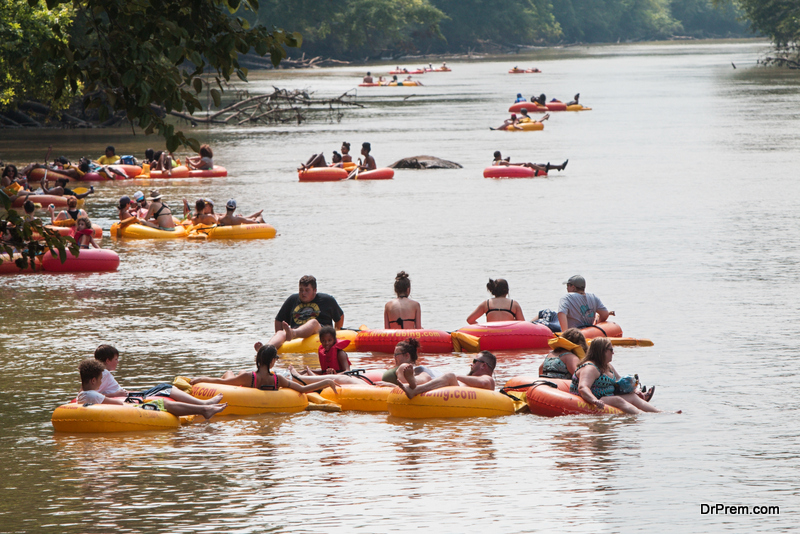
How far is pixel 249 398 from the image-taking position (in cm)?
1109

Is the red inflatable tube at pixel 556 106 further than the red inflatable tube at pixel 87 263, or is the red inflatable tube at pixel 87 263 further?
the red inflatable tube at pixel 556 106

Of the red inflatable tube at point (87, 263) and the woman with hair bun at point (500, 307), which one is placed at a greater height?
the red inflatable tube at point (87, 263)

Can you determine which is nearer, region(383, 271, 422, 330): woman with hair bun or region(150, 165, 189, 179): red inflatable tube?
region(383, 271, 422, 330): woman with hair bun

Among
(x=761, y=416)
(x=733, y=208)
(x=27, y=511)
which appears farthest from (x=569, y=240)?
(x=27, y=511)

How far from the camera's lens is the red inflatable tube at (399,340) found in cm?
1349

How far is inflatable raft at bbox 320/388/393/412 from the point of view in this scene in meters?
11.3

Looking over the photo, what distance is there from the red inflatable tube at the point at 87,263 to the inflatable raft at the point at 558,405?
35.7ft

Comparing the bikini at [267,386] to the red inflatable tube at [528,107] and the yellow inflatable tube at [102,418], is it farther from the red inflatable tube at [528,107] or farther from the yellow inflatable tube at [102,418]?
the red inflatable tube at [528,107]

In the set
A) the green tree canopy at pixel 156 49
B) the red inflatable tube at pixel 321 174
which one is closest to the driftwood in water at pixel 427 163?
the red inflatable tube at pixel 321 174

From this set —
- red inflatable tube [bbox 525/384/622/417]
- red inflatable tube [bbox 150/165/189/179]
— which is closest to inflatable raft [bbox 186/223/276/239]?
red inflatable tube [bbox 150/165/189/179]

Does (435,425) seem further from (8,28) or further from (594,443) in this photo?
(8,28)

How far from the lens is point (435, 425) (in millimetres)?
10781

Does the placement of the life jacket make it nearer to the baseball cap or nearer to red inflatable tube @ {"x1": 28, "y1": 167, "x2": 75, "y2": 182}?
the baseball cap

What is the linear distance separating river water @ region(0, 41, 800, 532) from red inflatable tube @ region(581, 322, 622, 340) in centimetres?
29
